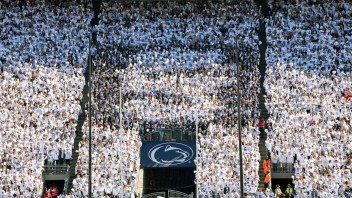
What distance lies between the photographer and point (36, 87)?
201ft

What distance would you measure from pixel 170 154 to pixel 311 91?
30.8 feet

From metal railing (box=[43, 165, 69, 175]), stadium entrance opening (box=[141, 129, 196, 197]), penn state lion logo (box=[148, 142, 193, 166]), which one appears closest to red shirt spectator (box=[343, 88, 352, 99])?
stadium entrance opening (box=[141, 129, 196, 197])

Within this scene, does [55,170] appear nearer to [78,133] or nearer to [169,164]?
[78,133]

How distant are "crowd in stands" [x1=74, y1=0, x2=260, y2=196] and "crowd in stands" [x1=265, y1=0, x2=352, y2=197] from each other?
4.31ft

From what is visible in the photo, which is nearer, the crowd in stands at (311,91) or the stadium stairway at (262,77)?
the crowd in stands at (311,91)

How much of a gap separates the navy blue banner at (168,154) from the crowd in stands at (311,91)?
4.25 m

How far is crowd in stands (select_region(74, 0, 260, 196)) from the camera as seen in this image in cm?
A: 5506

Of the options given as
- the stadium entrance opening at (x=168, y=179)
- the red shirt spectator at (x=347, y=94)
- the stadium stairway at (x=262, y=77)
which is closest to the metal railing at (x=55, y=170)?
the stadium entrance opening at (x=168, y=179)

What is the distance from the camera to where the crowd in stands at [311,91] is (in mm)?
55031

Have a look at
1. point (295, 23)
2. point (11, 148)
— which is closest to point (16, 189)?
point (11, 148)

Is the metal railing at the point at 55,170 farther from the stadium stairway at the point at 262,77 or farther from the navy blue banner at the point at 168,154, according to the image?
the stadium stairway at the point at 262,77

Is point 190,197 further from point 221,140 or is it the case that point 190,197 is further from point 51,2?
point 51,2

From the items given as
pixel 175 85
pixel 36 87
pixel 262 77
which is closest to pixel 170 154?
pixel 175 85

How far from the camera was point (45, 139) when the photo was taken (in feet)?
188
